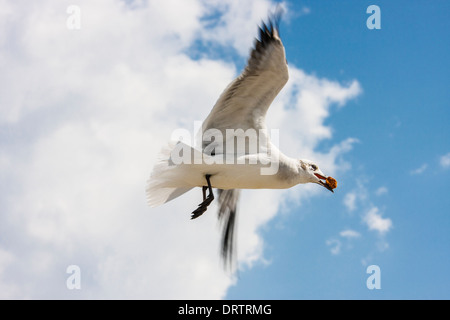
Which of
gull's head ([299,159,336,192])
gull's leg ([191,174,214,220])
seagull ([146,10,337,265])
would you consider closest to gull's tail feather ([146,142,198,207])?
seagull ([146,10,337,265])

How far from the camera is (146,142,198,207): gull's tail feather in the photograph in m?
9.26

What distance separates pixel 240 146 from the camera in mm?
9438

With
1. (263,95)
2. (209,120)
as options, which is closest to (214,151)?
(209,120)

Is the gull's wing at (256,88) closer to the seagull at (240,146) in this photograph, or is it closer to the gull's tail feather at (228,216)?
the seagull at (240,146)

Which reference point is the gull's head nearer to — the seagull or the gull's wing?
the seagull

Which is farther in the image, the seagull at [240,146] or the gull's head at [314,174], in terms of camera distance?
the gull's head at [314,174]

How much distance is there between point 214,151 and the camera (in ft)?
30.9

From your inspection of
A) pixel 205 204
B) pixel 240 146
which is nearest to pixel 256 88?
pixel 240 146

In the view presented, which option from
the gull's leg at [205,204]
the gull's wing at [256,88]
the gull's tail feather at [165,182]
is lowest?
the gull's leg at [205,204]

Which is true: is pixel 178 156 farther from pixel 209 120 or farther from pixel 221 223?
pixel 221 223

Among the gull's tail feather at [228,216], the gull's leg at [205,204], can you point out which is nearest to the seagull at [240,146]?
the gull's leg at [205,204]

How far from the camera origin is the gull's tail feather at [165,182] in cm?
926

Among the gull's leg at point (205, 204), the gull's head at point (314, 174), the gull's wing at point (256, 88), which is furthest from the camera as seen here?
the gull's head at point (314, 174)

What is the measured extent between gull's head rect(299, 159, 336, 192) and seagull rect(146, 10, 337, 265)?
0.92 feet
